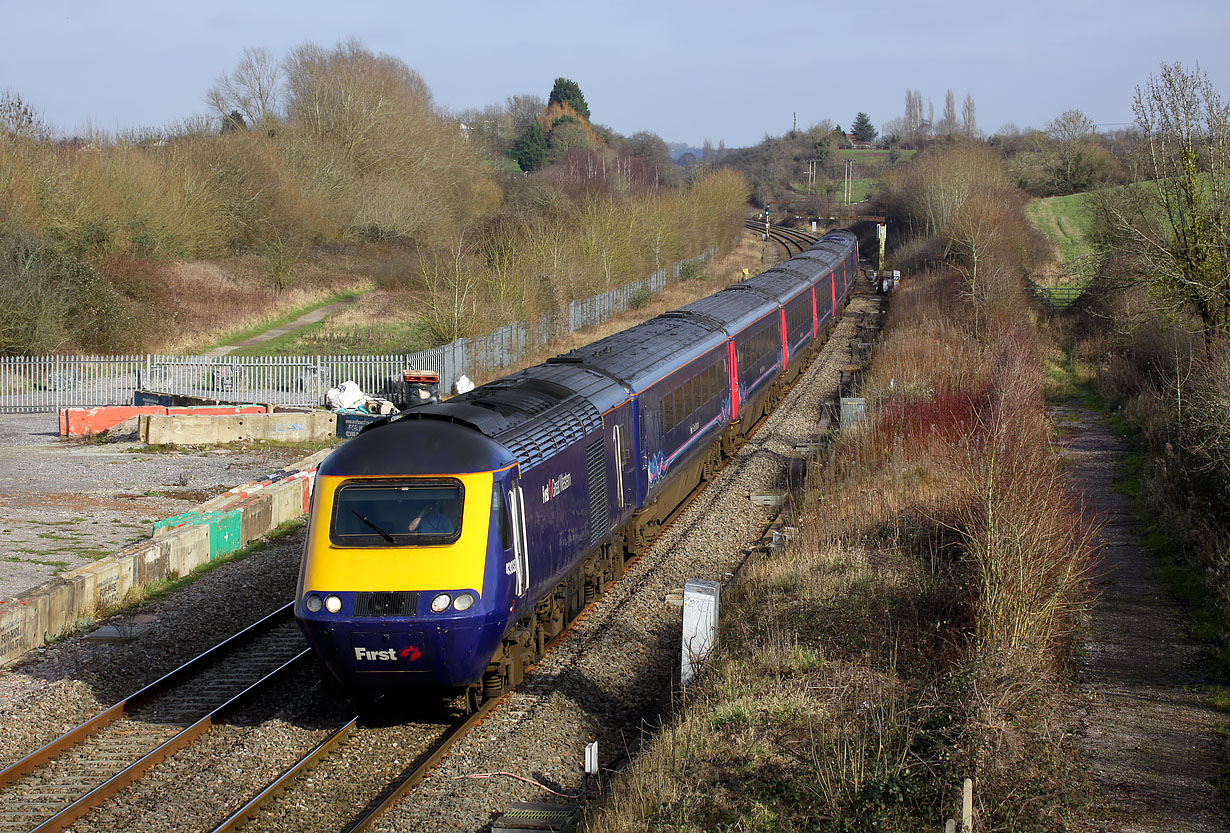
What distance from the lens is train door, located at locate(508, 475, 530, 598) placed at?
8875 millimetres

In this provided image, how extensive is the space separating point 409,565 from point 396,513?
467mm

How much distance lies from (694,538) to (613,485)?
3330 millimetres

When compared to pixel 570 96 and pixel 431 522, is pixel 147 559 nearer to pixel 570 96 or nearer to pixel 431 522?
pixel 431 522

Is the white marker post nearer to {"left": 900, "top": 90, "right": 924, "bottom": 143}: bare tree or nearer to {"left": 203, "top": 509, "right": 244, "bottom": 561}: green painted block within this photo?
{"left": 203, "top": 509, "right": 244, "bottom": 561}: green painted block

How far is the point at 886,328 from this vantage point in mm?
34094

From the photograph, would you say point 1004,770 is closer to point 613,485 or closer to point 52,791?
point 613,485

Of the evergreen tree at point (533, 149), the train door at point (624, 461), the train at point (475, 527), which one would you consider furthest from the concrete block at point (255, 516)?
the evergreen tree at point (533, 149)

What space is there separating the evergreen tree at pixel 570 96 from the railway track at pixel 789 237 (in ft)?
155

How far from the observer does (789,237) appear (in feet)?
258

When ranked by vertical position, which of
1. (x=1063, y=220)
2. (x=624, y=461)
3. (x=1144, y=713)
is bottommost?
(x=1144, y=713)

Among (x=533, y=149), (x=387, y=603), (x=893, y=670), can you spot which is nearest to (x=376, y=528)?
(x=387, y=603)

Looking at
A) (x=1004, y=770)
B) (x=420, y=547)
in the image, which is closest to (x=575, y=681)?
(x=420, y=547)

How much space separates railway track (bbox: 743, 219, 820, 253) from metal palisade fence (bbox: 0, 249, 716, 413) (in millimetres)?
37089

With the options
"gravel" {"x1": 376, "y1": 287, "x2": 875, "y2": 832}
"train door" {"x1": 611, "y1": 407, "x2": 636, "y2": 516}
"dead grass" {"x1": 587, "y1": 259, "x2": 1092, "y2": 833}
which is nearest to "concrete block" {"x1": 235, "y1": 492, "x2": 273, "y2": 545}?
"gravel" {"x1": 376, "y1": 287, "x2": 875, "y2": 832}
